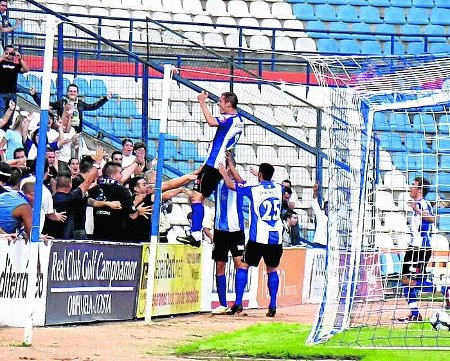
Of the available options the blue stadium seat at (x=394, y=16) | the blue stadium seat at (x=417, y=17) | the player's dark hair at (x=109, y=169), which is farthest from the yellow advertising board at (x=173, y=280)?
the blue stadium seat at (x=417, y=17)

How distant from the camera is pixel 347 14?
27.5m

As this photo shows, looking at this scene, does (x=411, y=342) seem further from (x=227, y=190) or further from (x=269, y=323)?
(x=227, y=190)

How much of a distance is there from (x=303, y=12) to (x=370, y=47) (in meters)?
1.86

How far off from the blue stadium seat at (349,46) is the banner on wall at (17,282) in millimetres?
15639

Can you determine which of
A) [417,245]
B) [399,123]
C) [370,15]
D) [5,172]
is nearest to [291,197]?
[399,123]

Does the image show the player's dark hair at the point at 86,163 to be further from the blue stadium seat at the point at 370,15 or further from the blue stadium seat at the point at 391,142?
the blue stadium seat at the point at 370,15

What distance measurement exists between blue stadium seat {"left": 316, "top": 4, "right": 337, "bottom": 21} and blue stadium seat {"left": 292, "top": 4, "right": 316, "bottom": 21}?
0.46 ft

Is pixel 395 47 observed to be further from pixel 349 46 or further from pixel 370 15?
pixel 370 15

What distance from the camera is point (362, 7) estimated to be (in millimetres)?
27656

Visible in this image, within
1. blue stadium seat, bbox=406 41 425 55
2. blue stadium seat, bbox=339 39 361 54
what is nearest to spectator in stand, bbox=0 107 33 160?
blue stadium seat, bbox=339 39 361 54

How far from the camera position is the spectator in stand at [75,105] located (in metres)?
16.2

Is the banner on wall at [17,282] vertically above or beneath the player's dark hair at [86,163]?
beneath

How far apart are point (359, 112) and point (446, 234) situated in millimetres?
2990

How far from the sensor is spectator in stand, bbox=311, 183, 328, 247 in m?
20.4
